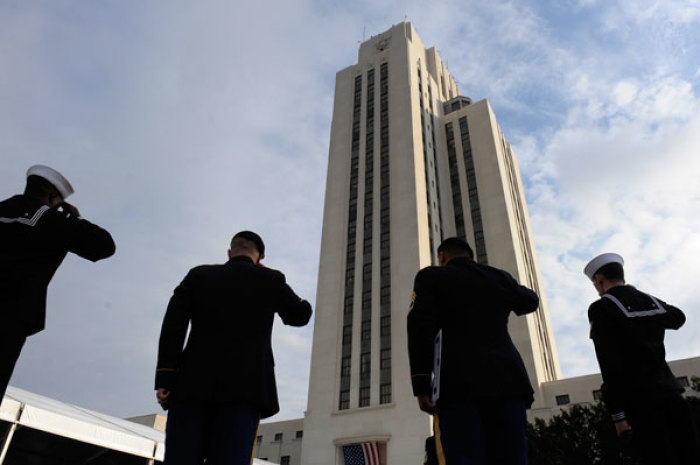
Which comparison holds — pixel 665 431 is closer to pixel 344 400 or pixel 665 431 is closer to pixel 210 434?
pixel 210 434

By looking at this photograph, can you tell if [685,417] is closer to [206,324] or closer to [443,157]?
[206,324]

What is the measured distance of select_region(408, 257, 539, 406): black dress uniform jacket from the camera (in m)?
3.14

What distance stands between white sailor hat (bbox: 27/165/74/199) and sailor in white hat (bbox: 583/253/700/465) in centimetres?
445

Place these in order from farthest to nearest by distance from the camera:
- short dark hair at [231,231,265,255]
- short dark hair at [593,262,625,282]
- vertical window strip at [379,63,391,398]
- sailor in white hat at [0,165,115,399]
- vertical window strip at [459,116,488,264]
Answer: vertical window strip at [459,116,488,264], vertical window strip at [379,63,391,398], short dark hair at [593,262,625,282], short dark hair at [231,231,265,255], sailor in white hat at [0,165,115,399]

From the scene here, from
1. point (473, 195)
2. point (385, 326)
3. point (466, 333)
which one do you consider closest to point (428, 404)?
point (466, 333)

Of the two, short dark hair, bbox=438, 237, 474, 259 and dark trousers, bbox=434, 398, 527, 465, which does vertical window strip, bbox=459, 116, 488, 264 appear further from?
dark trousers, bbox=434, 398, 527, 465

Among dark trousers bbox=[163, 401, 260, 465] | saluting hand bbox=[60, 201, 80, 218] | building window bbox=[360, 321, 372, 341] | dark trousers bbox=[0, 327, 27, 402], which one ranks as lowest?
dark trousers bbox=[163, 401, 260, 465]

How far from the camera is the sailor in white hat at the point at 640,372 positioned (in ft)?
11.8

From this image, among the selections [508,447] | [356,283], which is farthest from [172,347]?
[356,283]

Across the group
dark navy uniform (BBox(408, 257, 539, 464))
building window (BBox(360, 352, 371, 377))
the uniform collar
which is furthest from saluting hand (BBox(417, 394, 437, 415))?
building window (BBox(360, 352, 371, 377))

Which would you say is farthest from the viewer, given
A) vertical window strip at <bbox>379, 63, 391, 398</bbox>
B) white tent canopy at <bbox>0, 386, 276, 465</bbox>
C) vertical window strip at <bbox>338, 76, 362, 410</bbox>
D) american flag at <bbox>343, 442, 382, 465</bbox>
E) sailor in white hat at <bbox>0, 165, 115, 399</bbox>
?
vertical window strip at <bbox>338, 76, 362, 410</bbox>

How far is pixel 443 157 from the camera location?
188 ft

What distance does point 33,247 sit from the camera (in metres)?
3.21

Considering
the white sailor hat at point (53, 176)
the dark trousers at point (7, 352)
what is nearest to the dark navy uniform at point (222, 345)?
the dark trousers at point (7, 352)
